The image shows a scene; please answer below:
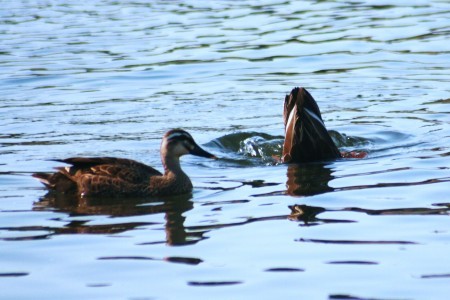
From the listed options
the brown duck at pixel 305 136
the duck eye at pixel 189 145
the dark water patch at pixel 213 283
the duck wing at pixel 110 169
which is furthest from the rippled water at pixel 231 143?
the duck eye at pixel 189 145

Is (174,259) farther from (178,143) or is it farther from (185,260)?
(178,143)

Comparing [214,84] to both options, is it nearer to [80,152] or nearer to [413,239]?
[80,152]

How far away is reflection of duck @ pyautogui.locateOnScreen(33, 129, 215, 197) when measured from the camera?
12.3m

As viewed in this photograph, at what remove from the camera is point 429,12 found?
995 inches

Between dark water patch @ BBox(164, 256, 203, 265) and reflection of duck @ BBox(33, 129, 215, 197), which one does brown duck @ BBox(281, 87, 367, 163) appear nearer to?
reflection of duck @ BBox(33, 129, 215, 197)

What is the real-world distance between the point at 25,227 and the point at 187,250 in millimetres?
1744

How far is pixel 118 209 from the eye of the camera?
1173 centimetres

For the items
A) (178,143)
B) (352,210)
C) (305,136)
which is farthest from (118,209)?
(305,136)

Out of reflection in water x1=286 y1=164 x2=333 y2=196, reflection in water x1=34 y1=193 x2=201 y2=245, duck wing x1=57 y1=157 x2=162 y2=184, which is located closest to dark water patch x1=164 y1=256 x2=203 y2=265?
reflection in water x1=34 y1=193 x2=201 y2=245

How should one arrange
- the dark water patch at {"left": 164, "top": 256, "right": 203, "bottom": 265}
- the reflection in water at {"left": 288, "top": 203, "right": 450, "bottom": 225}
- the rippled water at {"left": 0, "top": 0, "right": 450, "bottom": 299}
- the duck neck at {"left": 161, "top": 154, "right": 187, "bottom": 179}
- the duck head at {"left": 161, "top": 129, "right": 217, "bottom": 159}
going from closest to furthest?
the rippled water at {"left": 0, "top": 0, "right": 450, "bottom": 299} < the dark water patch at {"left": 164, "top": 256, "right": 203, "bottom": 265} < the reflection in water at {"left": 288, "top": 203, "right": 450, "bottom": 225} < the duck neck at {"left": 161, "top": 154, "right": 187, "bottom": 179} < the duck head at {"left": 161, "top": 129, "right": 217, "bottom": 159}

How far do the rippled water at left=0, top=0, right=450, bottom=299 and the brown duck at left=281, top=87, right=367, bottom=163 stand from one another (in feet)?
0.61

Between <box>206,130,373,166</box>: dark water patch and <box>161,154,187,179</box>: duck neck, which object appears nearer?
<box>161,154,187,179</box>: duck neck

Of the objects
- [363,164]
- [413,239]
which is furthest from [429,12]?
[413,239]

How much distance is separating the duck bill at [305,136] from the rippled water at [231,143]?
186 mm
